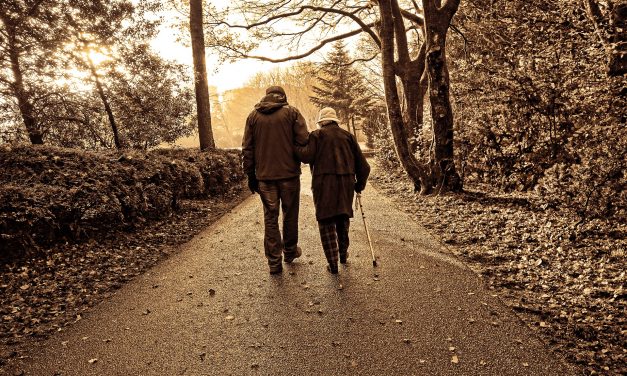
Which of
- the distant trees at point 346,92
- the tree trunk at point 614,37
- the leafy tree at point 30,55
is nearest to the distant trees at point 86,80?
the leafy tree at point 30,55

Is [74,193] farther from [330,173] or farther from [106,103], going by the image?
[106,103]

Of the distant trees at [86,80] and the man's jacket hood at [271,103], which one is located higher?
the distant trees at [86,80]

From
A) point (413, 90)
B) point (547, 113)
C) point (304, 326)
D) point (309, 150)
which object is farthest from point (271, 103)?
point (413, 90)

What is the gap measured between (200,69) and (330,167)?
32.8 feet

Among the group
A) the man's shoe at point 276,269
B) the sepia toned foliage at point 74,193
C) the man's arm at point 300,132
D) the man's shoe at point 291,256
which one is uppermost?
the man's arm at point 300,132

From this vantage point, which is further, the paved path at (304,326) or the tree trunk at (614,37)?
the tree trunk at (614,37)

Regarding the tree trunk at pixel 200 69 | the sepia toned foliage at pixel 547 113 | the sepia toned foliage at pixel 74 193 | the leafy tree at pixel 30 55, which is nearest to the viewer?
the sepia toned foliage at pixel 74 193

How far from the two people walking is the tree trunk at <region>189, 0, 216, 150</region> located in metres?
9.18

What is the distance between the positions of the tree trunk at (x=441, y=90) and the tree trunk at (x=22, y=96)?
367 inches

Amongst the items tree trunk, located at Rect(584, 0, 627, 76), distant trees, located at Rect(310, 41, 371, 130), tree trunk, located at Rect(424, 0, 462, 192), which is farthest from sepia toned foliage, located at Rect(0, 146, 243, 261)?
distant trees, located at Rect(310, 41, 371, 130)

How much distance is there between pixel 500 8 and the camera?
9.91 meters

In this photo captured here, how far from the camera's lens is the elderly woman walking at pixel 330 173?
4957mm

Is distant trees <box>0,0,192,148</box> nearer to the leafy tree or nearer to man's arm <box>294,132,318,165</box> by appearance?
the leafy tree

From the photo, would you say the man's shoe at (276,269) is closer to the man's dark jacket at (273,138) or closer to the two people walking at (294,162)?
the two people walking at (294,162)
